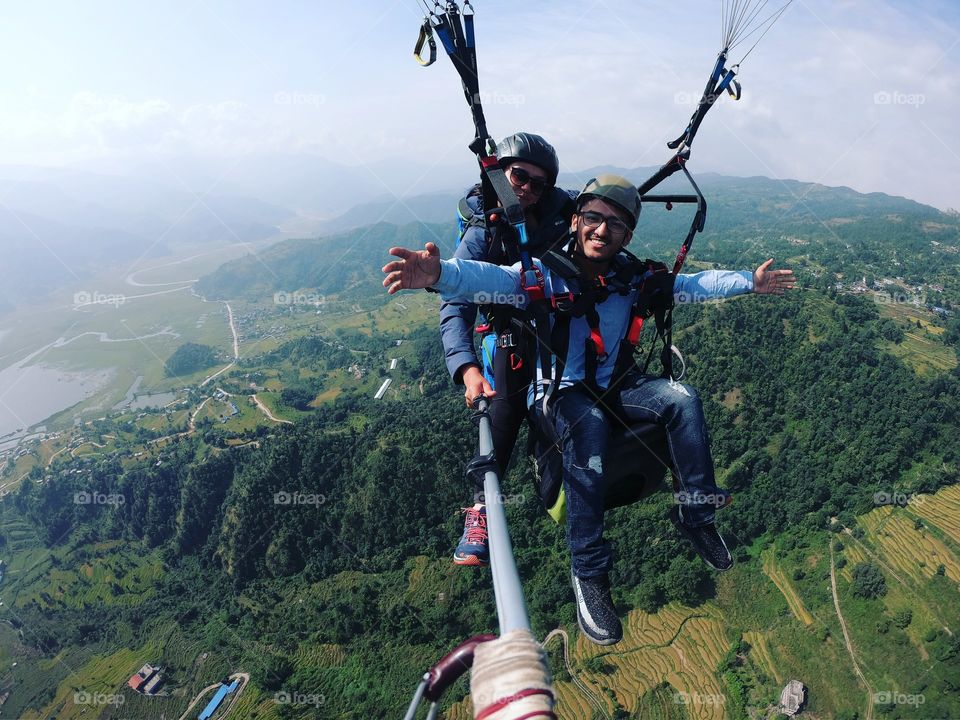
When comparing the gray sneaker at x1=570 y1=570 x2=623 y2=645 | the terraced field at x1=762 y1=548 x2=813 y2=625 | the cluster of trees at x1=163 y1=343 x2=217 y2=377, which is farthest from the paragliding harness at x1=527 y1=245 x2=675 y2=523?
the cluster of trees at x1=163 y1=343 x2=217 y2=377

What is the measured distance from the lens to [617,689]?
23.1m

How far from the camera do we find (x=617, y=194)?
312cm

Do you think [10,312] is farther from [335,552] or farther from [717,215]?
[717,215]

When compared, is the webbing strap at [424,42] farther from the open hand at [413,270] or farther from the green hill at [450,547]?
the green hill at [450,547]

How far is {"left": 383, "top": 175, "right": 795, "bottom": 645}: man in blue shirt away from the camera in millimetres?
3041

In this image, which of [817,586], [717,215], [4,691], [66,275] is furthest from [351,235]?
[817,586]

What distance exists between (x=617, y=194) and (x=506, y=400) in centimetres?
169

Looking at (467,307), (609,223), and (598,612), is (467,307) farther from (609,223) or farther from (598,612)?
(598,612)

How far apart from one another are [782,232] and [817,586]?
122m

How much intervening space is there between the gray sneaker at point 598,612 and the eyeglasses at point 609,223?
7.53ft

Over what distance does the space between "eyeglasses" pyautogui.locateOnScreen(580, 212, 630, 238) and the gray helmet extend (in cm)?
101

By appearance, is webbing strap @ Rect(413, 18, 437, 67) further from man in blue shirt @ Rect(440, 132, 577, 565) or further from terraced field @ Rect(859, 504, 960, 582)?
terraced field @ Rect(859, 504, 960, 582)

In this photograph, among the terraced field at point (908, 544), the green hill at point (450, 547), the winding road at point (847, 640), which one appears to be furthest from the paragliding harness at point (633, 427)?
the terraced field at point (908, 544)

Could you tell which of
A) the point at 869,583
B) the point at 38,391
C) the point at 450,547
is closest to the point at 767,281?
the point at 869,583
